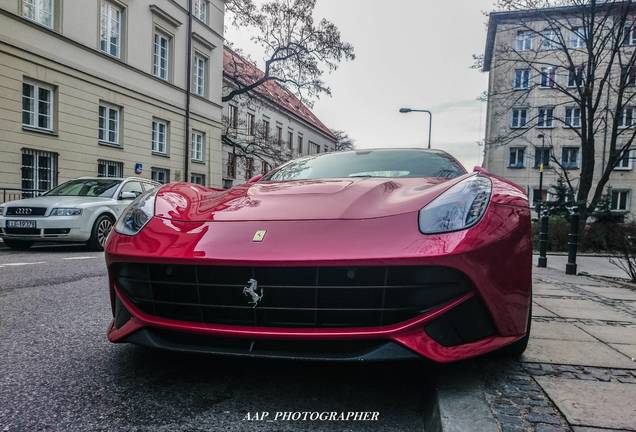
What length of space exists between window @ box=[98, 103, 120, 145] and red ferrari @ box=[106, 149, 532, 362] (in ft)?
54.3

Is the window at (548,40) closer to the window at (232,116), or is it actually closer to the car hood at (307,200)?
the car hood at (307,200)

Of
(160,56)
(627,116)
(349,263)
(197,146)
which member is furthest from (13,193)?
(627,116)

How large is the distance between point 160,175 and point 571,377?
20.2 m

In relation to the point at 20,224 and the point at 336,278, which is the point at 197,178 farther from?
the point at 336,278

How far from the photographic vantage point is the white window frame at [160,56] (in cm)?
1998

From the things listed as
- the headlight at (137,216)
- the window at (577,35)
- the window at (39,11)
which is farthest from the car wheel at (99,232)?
the window at (577,35)

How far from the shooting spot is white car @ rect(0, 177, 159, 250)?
27.5ft

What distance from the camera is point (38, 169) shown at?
1426 cm

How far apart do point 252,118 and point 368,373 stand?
31.5m

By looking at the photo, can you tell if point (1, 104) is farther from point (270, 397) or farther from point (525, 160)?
point (525, 160)

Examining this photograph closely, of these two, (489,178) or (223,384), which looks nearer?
(223,384)

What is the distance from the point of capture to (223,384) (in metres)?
2.13

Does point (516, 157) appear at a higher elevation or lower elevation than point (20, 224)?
higher

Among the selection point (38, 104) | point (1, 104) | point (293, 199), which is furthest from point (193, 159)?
point (293, 199)
